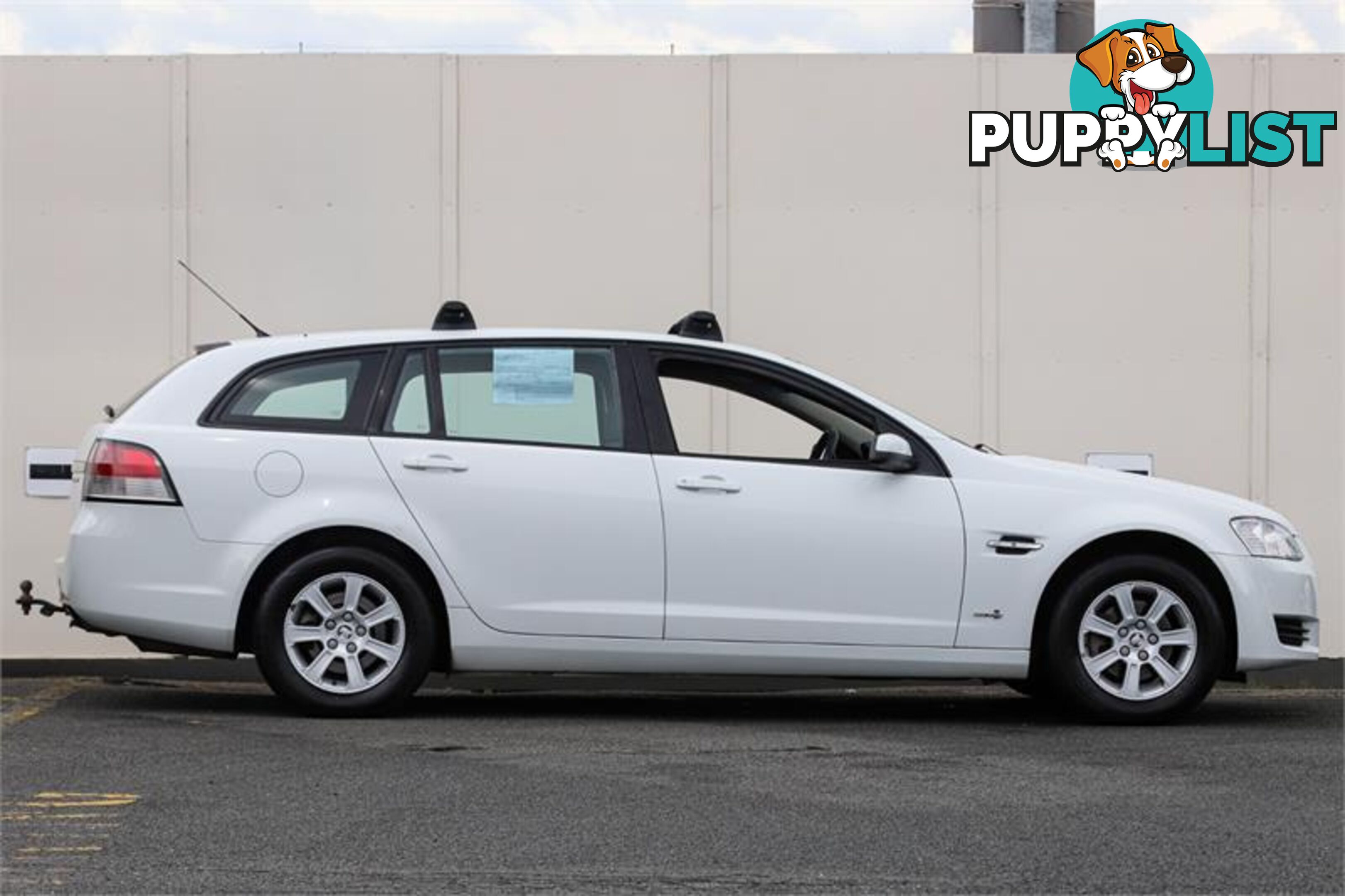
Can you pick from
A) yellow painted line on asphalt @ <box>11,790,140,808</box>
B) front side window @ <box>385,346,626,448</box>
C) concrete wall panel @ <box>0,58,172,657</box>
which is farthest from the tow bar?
yellow painted line on asphalt @ <box>11,790,140,808</box>

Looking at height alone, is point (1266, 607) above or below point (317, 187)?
below

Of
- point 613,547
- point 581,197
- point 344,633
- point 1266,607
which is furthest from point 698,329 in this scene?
point 581,197

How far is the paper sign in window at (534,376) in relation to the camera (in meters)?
9.53

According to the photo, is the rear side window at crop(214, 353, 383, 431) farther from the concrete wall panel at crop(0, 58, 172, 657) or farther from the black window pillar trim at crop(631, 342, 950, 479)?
the concrete wall panel at crop(0, 58, 172, 657)

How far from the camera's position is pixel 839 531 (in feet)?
30.5

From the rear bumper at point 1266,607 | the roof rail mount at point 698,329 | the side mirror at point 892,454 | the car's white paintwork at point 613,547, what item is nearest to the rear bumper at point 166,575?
the car's white paintwork at point 613,547

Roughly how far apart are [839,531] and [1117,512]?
1.14 m

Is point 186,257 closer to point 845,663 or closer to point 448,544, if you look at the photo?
point 448,544

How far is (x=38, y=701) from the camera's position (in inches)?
402

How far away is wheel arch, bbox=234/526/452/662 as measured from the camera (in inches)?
363

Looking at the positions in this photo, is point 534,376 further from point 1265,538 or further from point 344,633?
point 1265,538

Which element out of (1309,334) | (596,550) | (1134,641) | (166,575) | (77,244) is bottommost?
(1134,641)

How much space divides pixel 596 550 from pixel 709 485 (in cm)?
53

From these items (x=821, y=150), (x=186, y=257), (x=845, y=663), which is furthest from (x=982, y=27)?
(x=845, y=663)
